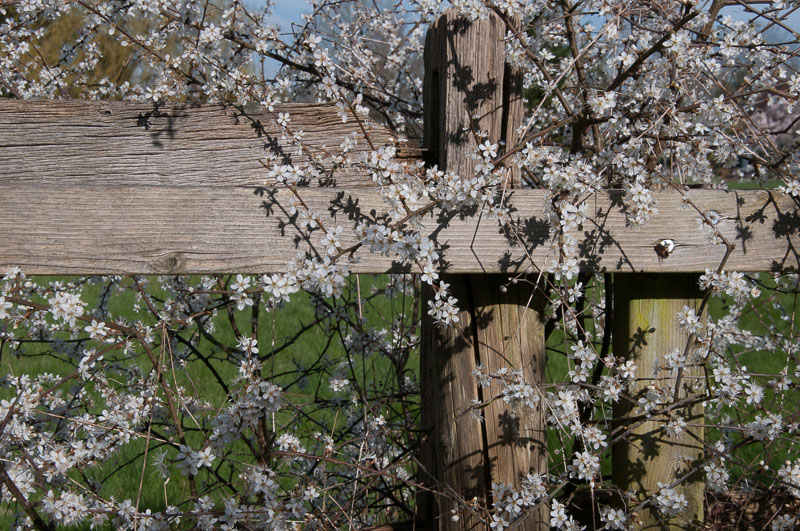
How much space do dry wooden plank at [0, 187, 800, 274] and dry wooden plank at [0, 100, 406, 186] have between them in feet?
0.45

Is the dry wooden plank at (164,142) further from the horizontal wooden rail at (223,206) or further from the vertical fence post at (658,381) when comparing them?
the vertical fence post at (658,381)

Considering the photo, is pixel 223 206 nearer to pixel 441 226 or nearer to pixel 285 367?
pixel 441 226

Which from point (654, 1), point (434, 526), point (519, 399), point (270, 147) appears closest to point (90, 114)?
point (270, 147)

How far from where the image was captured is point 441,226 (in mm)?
1691

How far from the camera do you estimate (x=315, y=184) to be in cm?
182

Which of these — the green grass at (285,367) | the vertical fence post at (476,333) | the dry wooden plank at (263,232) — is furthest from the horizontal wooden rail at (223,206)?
the green grass at (285,367)

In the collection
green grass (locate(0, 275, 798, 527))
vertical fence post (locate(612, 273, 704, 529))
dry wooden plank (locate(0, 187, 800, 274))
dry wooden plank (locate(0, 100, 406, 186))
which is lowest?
green grass (locate(0, 275, 798, 527))

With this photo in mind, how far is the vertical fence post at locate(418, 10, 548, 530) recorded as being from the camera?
176 centimetres

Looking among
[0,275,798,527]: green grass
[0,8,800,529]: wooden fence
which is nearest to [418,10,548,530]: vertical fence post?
[0,8,800,529]: wooden fence

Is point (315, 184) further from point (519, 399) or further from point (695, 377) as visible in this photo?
point (695, 377)

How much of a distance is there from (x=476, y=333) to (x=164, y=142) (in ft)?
3.42

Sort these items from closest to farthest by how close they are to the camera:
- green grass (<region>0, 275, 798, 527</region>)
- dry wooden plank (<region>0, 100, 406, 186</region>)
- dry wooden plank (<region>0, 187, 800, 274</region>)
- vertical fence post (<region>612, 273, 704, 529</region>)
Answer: dry wooden plank (<region>0, 187, 800, 274</region>)
dry wooden plank (<region>0, 100, 406, 186</region>)
vertical fence post (<region>612, 273, 704, 529</region>)
green grass (<region>0, 275, 798, 527</region>)

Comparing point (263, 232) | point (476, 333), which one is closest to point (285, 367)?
point (476, 333)

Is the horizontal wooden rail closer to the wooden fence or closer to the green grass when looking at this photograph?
the wooden fence
